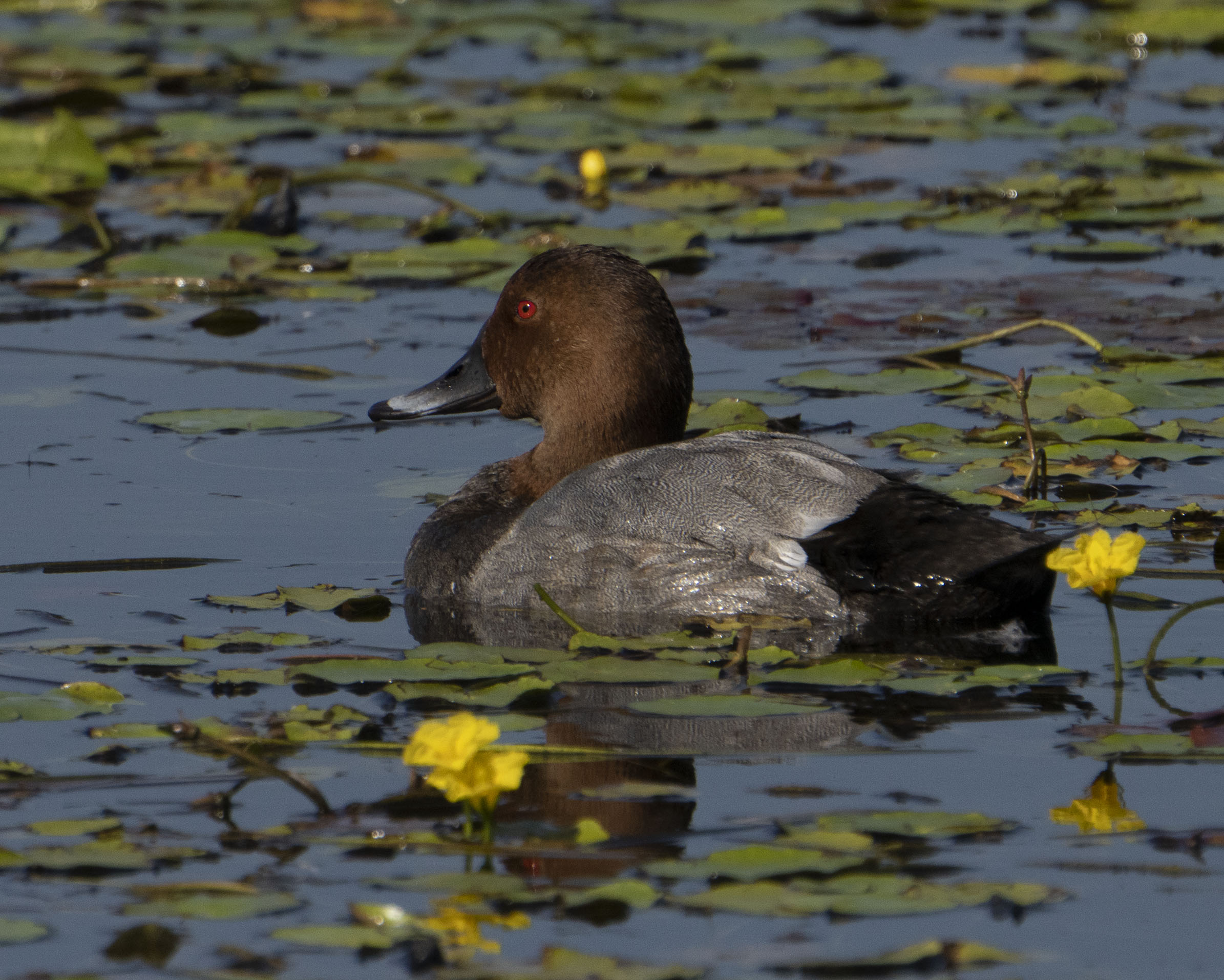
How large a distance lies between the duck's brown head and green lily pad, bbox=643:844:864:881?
2.54m

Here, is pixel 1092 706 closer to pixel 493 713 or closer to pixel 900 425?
pixel 493 713

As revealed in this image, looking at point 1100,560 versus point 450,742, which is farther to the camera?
point 1100,560

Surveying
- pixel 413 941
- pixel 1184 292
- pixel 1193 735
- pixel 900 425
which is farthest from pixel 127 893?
pixel 1184 292

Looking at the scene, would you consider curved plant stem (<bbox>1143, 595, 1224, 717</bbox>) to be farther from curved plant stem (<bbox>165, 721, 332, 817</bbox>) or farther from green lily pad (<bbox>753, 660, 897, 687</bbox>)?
curved plant stem (<bbox>165, 721, 332, 817</bbox>)

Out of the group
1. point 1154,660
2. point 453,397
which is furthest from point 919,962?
point 453,397

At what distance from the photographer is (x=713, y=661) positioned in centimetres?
506

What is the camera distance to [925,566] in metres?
5.21

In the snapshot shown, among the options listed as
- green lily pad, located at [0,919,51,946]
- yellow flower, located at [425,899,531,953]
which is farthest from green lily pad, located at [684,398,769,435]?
green lily pad, located at [0,919,51,946]

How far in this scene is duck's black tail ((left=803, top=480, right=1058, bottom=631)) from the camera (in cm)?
518

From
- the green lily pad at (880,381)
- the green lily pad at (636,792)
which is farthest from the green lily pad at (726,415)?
the green lily pad at (636,792)

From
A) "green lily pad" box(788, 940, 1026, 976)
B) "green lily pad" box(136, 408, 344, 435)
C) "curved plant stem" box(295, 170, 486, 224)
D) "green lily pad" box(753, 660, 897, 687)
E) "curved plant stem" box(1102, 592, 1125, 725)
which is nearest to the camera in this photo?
"green lily pad" box(788, 940, 1026, 976)

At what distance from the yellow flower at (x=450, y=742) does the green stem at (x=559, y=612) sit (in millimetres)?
1430

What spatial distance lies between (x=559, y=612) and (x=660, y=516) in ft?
1.64

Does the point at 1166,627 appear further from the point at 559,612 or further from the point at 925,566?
the point at 559,612
